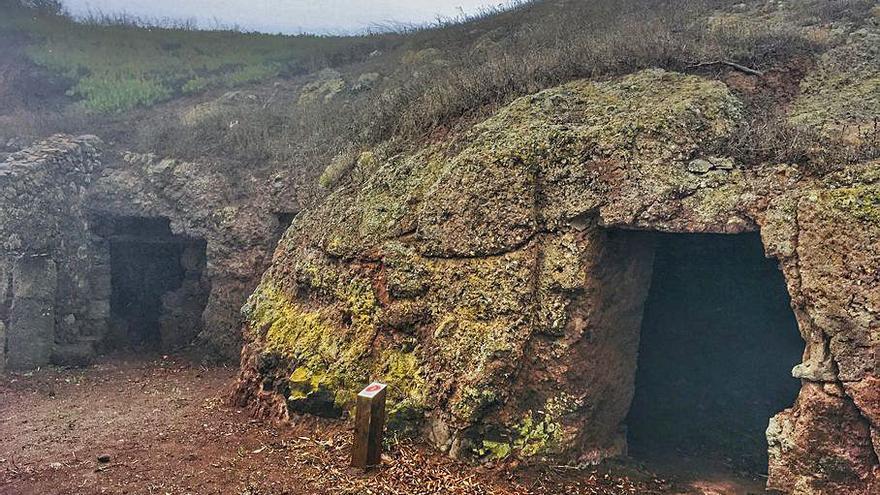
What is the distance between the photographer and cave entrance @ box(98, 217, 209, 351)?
40.4ft

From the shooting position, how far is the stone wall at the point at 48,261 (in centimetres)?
1095

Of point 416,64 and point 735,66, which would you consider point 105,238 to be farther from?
point 735,66

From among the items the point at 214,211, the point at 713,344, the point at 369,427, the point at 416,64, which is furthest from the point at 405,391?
the point at 416,64

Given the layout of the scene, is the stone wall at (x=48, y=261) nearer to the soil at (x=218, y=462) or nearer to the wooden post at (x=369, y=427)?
the soil at (x=218, y=462)

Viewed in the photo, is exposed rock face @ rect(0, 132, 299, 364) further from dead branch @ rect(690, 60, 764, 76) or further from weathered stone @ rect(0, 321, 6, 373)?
dead branch @ rect(690, 60, 764, 76)

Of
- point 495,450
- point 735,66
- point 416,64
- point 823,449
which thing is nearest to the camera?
point 823,449

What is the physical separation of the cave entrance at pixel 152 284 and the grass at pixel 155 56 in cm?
593

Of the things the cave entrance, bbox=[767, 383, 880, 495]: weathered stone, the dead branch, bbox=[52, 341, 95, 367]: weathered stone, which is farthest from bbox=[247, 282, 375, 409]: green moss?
the dead branch

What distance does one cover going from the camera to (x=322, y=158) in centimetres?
1188

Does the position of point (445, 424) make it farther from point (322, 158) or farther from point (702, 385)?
point (322, 158)

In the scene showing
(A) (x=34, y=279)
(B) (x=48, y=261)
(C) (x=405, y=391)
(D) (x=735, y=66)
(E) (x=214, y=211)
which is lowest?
(C) (x=405, y=391)

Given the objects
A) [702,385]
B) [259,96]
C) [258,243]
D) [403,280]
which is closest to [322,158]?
[258,243]

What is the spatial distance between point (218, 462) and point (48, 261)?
24.2ft

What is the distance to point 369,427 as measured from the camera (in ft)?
19.6
